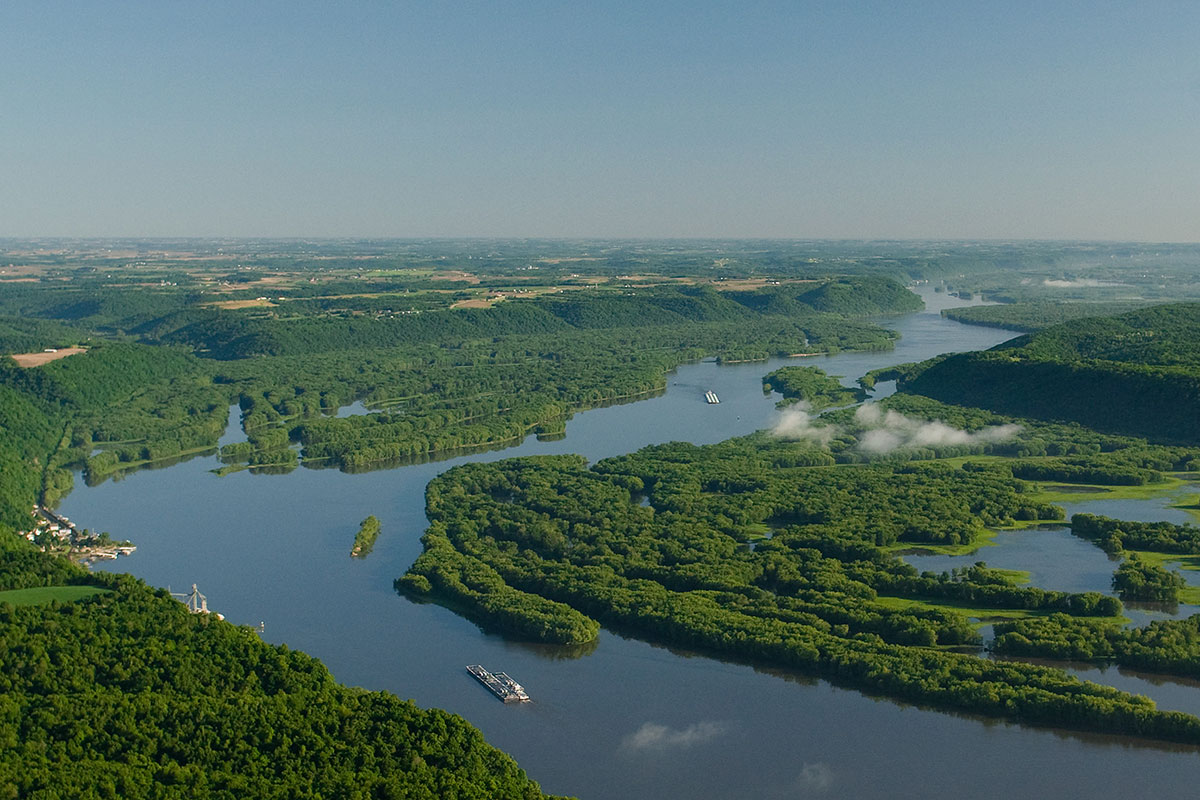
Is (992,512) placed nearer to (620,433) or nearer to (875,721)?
(875,721)

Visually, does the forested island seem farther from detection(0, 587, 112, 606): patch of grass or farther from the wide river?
the wide river

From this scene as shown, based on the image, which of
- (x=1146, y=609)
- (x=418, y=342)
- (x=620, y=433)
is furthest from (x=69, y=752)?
(x=418, y=342)

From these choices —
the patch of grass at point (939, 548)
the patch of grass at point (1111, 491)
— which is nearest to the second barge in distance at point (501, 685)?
the patch of grass at point (939, 548)

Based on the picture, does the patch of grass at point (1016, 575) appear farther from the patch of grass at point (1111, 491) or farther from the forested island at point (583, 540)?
the patch of grass at point (1111, 491)

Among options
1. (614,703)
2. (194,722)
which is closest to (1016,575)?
(614,703)

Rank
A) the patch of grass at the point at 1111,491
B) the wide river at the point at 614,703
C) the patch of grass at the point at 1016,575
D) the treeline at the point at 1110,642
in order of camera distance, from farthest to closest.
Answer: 1. the patch of grass at the point at 1111,491
2. the patch of grass at the point at 1016,575
3. the treeline at the point at 1110,642
4. the wide river at the point at 614,703

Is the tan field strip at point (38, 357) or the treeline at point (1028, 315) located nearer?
the tan field strip at point (38, 357)
